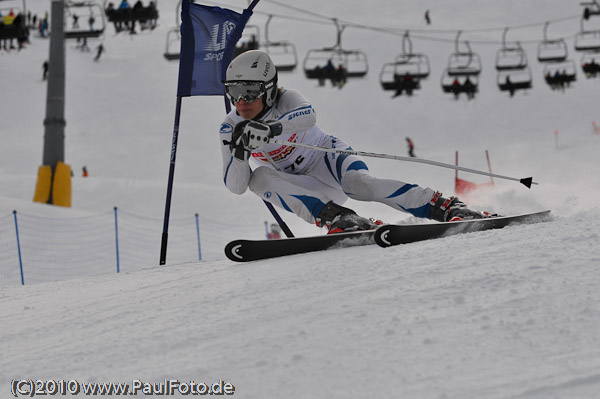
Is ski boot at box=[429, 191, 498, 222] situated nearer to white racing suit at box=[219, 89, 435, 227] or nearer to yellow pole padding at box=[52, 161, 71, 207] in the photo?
white racing suit at box=[219, 89, 435, 227]

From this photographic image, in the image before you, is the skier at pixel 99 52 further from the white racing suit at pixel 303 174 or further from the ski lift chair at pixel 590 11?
the white racing suit at pixel 303 174

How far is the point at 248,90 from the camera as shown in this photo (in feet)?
14.9

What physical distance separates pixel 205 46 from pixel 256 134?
230 centimetres

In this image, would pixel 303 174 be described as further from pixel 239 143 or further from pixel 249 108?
pixel 239 143

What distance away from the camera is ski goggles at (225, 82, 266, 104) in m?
4.54

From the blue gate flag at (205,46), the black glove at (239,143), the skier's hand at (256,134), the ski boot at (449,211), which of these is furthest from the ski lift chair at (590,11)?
the skier's hand at (256,134)

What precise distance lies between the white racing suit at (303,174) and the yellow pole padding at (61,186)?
10466 millimetres

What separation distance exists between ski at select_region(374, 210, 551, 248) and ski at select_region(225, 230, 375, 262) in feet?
0.73

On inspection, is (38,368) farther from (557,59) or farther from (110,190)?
(557,59)

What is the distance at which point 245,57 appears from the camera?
4.61 metres

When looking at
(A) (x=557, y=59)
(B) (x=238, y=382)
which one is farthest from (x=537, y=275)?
(A) (x=557, y=59)

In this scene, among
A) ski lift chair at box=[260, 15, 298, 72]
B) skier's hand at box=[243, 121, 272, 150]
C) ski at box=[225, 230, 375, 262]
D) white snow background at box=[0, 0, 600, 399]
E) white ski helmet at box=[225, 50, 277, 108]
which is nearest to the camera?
white snow background at box=[0, 0, 600, 399]

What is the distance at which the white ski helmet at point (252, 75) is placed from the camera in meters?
4.54

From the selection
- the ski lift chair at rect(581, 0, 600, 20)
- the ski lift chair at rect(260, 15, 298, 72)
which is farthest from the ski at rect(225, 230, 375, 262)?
the ski lift chair at rect(581, 0, 600, 20)
